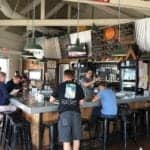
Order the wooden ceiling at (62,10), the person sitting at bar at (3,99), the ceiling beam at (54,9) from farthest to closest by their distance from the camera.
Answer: the ceiling beam at (54,9) → the wooden ceiling at (62,10) → the person sitting at bar at (3,99)

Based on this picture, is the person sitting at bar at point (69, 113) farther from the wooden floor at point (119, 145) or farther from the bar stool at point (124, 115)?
the bar stool at point (124, 115)

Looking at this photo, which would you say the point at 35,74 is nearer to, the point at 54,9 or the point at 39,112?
the point at 54,9

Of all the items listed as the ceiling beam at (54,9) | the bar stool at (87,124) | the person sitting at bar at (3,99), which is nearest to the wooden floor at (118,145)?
the bar stool at (87,124)

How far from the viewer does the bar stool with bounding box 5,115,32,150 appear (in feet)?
17.9

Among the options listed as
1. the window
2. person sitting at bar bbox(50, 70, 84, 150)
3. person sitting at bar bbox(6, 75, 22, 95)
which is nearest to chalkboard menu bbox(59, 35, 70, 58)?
the window

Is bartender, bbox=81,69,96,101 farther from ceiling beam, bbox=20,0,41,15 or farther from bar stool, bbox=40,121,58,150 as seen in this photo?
ceiling beam, bbox=20,0,41,15

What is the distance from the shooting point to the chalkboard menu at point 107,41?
8.40 m

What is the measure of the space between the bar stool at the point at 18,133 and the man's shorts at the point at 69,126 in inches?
27.7

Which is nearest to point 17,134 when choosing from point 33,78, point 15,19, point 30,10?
point 15,19

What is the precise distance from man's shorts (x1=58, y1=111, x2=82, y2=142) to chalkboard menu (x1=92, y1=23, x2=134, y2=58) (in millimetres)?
3335

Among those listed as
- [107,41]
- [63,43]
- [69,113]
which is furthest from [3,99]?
[63,43]

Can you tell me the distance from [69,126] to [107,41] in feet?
14.5

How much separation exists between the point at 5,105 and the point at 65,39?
5.60 m

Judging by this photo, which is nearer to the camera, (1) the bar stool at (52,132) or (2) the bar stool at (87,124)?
(1) the bar stool at (52,132)
